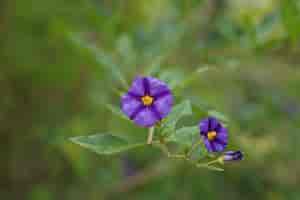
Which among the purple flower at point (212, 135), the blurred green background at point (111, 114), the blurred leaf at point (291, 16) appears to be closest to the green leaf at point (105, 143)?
the purple flower at point (212, 135)

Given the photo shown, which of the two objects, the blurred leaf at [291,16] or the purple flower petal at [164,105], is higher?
the blurred leaf at [291,16]

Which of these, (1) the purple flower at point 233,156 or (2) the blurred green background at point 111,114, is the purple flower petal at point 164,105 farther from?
(2) the blurred green background at point 111,114

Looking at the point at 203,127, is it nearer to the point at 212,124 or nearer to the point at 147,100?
the point at 212,124

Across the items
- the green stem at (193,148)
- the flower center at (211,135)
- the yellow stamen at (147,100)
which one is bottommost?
the green stem at (193,148)

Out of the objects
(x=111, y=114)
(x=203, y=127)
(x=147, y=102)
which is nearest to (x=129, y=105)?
(x=147, y=102)

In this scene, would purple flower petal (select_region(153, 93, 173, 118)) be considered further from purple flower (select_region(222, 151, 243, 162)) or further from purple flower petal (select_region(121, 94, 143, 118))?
purple flower (select_region(222, 151, 243, 162))

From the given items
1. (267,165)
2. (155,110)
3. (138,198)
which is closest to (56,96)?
(138,198)

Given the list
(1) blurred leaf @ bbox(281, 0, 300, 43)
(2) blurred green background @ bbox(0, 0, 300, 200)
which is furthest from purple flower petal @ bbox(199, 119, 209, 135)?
(2) blurred green background @ bbox(0, 0, 300, 200)
